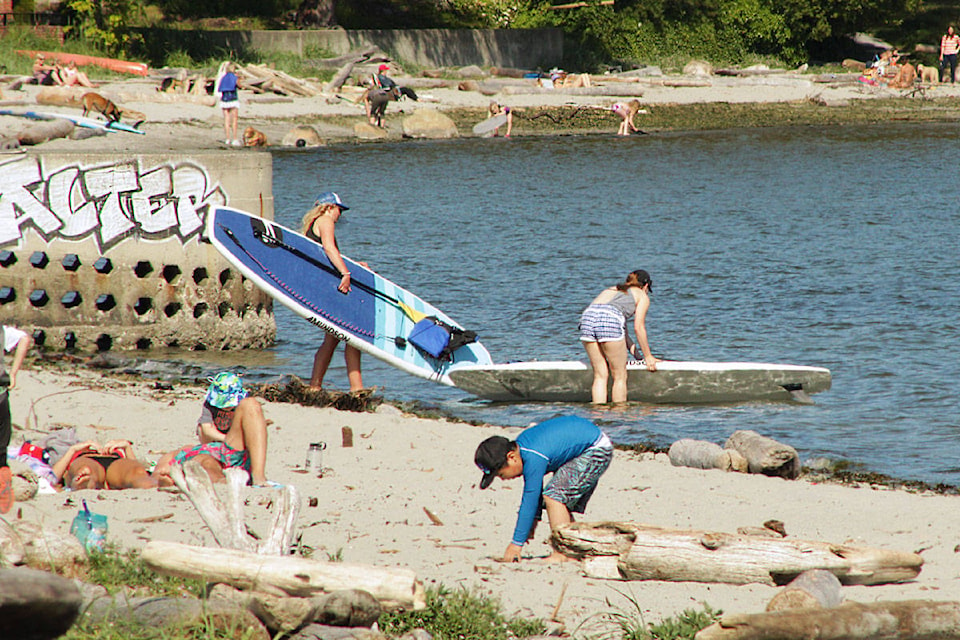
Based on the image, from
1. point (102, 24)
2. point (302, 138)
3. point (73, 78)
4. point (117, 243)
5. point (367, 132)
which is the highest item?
Answer: point (102, 24)

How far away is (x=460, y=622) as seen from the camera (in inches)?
217

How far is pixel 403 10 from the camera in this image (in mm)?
51969

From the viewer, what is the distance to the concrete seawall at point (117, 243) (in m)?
13.5

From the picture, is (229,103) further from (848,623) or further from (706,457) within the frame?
(848,623)

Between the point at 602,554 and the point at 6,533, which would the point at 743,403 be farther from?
the point at 6,533

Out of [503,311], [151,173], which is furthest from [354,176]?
[151,173]

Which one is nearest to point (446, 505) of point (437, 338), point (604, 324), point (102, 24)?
point (604, 324)

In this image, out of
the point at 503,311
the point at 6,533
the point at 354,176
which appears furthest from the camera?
the point at 354,176

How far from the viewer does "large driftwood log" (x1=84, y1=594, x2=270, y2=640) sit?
484 cm

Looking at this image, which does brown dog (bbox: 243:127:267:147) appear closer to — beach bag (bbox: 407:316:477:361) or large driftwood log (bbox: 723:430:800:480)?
beach bag (bbox: 407:316:477:361)

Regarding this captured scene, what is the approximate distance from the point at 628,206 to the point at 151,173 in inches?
614

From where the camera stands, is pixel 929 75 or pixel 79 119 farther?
pixel 929 75

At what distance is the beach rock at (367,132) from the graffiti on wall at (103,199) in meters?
22.7

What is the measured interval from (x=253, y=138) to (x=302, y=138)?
10.1 ft
